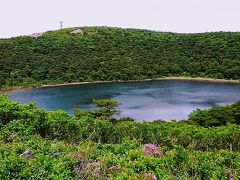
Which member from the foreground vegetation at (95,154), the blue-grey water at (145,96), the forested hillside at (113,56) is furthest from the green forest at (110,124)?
the blue-grey water at (145,96)

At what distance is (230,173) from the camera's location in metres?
9.83

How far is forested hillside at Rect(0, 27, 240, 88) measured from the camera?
7281cm

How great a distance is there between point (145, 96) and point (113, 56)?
3199cm

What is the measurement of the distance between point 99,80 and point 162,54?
19.8 m

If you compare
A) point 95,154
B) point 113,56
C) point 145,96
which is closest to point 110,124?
point 95,154

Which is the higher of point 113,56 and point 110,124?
point 110,124

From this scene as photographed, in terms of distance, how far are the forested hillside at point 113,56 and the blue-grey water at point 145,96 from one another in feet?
20.6

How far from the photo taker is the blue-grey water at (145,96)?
1718 inches

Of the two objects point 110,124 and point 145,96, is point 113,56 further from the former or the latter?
point 110,124

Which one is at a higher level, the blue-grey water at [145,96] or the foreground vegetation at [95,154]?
the foreground vegetation at [95,154]

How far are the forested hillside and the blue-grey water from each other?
6.27 meters

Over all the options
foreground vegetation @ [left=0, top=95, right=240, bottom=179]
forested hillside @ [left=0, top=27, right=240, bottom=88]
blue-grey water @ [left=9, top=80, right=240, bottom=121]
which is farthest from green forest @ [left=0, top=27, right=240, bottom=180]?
blue-grey water @ [left=9, top=80, right=240, bottom=121]

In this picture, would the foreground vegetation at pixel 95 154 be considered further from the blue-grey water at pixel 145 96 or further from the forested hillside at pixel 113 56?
the forested hillside at pixel 113 56

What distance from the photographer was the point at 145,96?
54219 millimetres
